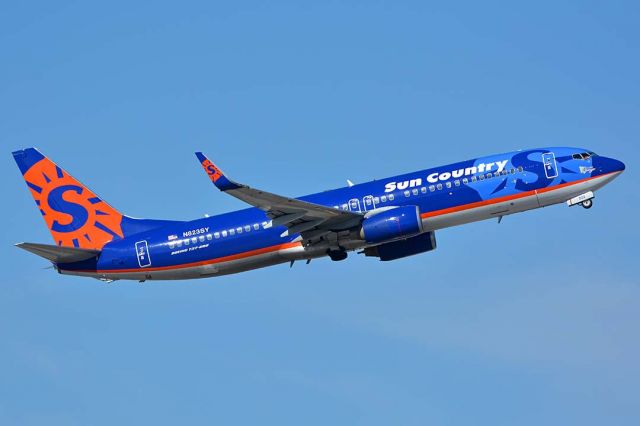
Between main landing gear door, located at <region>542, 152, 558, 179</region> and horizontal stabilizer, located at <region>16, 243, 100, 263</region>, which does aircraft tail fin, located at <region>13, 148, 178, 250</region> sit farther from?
main landing gear door, located at <region>542, 152, 558, 179</region>

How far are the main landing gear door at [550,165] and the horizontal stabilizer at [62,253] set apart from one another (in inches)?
1091

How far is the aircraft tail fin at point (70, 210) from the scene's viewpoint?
73.6 m

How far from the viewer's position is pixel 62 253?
70250 mm

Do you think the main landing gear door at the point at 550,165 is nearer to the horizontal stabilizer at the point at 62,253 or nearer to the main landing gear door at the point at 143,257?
the main landing gear door at the point at 143,257

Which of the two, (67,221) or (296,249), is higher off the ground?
(67,221)

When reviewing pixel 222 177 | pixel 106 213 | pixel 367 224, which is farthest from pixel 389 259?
pixel 106 213

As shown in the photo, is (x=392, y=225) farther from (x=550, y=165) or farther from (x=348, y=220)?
(x=550, y=165)

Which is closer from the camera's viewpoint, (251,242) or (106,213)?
(251,242)

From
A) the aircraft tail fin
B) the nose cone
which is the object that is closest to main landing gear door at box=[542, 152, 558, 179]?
the nose cone

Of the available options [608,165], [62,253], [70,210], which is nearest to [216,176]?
[62,253]

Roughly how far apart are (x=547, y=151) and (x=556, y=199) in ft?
9.53

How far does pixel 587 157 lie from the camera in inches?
2655

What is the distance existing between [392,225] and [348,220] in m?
2.75

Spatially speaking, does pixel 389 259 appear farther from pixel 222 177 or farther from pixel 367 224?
pixel 222 177
